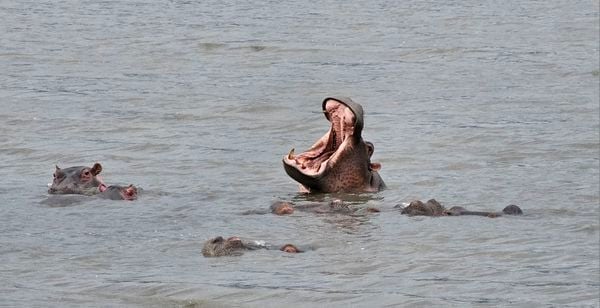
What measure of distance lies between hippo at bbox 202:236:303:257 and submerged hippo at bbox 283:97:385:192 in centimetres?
200

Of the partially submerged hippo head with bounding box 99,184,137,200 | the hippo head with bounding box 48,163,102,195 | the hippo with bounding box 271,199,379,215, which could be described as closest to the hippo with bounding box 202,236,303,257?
the hippo with bounding box 271,199,379,215

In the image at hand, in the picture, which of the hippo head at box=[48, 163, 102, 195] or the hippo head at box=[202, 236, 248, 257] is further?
the hippo head at box=[48, 163, 102, 195]

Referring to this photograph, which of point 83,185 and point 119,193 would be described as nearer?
point 119,193

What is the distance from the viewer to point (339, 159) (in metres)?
12.4

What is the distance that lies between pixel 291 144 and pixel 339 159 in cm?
384

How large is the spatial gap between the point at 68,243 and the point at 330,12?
1680 centimetres

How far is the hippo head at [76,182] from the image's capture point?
1252cm

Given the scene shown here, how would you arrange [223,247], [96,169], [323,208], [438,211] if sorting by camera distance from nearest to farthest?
[223,247] < [438,211] < [323,208] < [96,169]

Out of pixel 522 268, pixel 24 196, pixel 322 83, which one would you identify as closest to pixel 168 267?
pixel 522 268

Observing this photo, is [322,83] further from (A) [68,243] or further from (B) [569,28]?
(A) [68,243]

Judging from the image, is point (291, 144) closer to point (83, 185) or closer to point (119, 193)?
point (83, 185)

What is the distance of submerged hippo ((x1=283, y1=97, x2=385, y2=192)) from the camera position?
12.2m

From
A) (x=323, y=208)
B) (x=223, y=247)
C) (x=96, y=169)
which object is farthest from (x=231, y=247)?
(x=96, y=169)

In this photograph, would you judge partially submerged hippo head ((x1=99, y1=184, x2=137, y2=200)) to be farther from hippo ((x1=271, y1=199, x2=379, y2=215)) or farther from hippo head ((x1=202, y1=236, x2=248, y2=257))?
hippo head ((x1=202, y1=236, x2=248, y2=257))
